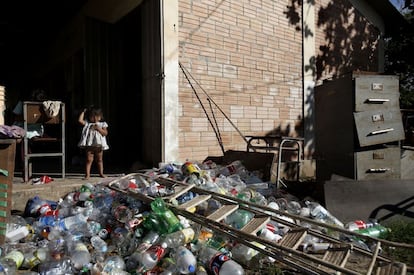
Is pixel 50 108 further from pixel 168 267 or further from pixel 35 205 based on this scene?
pixel 168 267

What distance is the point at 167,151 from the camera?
6047 millimetres

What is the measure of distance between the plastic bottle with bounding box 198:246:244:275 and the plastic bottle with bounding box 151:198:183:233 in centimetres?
37

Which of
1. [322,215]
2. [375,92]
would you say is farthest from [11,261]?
[375,92]

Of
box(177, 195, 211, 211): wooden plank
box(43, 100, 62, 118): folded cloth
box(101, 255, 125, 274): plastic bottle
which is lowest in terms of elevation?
box(101, 255, 125, 274): plastic bottle


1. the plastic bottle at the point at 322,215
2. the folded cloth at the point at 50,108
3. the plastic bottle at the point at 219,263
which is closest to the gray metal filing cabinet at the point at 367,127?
the plastic bottle at the point at 322,215

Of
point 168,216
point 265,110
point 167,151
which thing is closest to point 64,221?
point 168,216

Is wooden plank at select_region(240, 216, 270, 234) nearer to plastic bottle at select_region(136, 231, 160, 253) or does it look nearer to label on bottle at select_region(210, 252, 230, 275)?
label on bottle at select_region(210, 252, 230, 275)

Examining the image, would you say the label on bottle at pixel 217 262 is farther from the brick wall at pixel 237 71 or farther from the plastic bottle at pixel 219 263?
the brick wall at pixel 237 71

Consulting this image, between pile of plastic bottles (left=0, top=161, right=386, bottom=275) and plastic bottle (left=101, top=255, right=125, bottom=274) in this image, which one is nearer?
plastic bottle (left=101, top=255, right=125, bottom=274)

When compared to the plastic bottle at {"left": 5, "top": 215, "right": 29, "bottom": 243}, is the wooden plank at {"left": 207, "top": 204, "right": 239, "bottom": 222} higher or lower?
higher

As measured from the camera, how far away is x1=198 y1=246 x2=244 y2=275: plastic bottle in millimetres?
2826

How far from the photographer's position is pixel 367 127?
4930 millimetres

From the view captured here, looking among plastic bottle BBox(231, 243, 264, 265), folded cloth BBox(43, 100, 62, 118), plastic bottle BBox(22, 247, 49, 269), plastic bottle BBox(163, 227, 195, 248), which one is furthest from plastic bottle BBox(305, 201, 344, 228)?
folded cloth BBox(43, 100, 62, 118)

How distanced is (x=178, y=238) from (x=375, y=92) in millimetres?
3526
